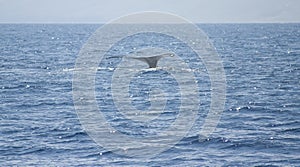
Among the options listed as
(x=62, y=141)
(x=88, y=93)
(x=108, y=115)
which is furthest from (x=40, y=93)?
(x=62, y=141)

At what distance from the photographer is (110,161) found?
39.8 metres

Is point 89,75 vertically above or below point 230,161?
above

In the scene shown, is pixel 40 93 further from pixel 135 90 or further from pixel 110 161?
pixel 110 161

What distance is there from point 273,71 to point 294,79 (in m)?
11.0

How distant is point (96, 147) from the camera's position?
1704 inches

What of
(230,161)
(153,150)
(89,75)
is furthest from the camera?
(89,75)

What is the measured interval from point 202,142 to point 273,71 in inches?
1851

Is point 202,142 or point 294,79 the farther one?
point 294,79

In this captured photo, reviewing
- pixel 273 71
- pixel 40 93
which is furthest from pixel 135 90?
pixel 273 71

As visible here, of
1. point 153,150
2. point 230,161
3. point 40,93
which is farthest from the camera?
point 40,93

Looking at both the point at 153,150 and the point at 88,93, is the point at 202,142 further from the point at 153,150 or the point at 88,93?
the point at 88,93

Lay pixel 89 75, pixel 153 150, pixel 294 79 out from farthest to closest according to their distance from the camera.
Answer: pixel 89 75, pixel 294 79, pixel 153 150

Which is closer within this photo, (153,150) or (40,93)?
(153,150)

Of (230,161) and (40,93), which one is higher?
(40,93)
